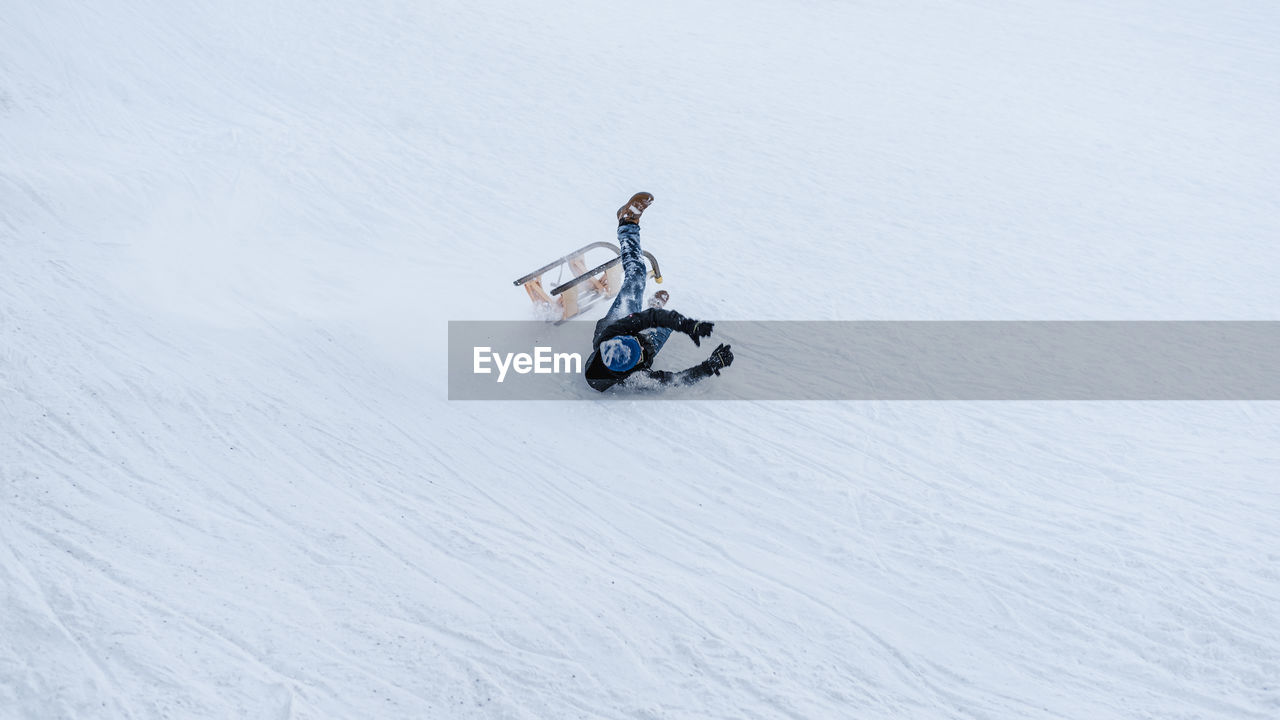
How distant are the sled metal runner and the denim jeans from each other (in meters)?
0.20

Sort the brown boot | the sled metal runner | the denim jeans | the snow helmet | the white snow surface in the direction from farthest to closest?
the sled metal runner
the brown boot
the denim jeans
the snow helmet
the white snow surface

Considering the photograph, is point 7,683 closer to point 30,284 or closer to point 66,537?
point 66,537

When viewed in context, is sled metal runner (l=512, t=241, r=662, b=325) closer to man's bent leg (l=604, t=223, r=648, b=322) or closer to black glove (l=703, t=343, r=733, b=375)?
man's bent leg (l=604, t=223, r=648, b=322)

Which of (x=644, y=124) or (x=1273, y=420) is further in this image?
(x=644, y=124)

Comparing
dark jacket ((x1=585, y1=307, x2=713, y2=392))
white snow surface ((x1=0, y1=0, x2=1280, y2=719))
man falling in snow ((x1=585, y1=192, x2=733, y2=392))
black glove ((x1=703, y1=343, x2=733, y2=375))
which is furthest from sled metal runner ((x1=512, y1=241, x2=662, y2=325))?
black glove ((x1=703, y1=343, x2=733, y2=375))

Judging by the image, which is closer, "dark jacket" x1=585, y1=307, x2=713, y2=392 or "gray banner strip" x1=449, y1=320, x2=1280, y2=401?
"dark jacket" x1=585, y1=307, x2=713, y2=392

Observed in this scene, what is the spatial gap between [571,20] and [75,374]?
18151 millimetres

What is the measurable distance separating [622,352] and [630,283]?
114 centimetres

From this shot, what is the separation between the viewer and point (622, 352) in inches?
281

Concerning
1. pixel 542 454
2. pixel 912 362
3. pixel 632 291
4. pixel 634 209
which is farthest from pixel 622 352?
pixel 912 362

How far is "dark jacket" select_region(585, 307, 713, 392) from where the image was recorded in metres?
7.19

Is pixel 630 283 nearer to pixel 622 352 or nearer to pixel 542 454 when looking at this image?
pixel 622 352

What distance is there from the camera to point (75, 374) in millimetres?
6578

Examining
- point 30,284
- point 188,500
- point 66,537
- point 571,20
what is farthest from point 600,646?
point 571,20
